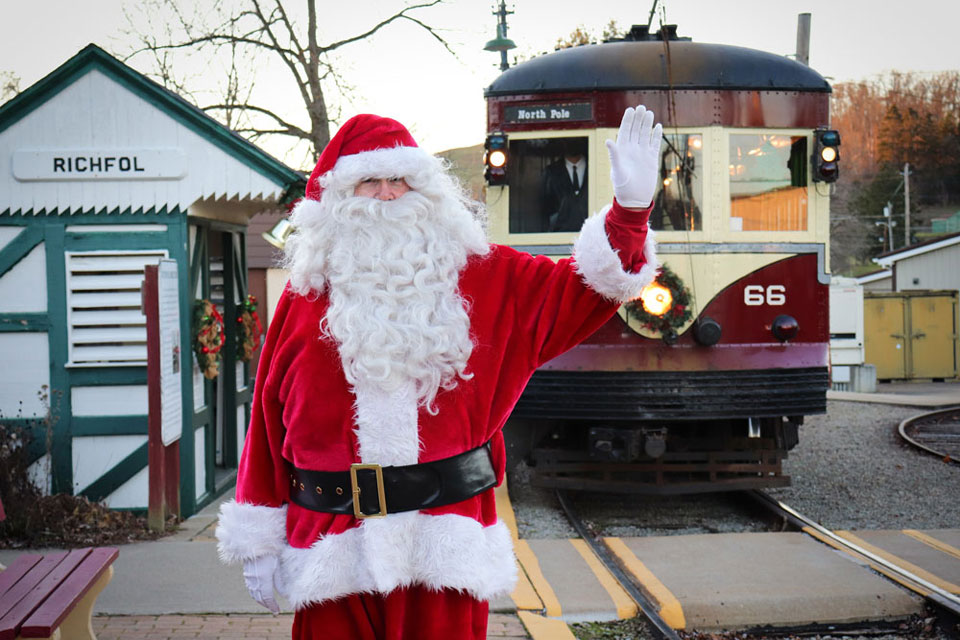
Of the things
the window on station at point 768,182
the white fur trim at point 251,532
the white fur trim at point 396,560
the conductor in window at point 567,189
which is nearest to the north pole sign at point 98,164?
the conductor in window at point 567,189

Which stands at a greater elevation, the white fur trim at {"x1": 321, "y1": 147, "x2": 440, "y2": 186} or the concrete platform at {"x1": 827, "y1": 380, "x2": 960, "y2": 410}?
the white fur trim at {"x1": 321, "y1": 147, "x2": 440, "y2": 186}

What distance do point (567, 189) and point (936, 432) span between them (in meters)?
7.47

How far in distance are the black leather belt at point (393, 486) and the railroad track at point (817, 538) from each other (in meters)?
2.17

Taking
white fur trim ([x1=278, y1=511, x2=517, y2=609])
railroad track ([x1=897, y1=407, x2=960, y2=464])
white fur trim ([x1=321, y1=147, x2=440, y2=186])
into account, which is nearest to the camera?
white fur trim ([x1=278, y1=511, x2=517, y2=609])

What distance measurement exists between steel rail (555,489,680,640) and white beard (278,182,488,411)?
2.37m

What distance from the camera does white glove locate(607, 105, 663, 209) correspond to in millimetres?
2510

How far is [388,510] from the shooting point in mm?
2547

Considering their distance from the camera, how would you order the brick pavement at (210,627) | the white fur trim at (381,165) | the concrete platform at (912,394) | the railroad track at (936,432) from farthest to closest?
the concrete platform at (912,394)
the railroad track at (936,432)
the brick pavement at (210,627)
the white fur trim at (381,165)

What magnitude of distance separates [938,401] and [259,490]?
14613 mm

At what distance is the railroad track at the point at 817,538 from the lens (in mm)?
4535

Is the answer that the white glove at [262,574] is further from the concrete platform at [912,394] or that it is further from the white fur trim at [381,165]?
the concrete platform at [912,394]

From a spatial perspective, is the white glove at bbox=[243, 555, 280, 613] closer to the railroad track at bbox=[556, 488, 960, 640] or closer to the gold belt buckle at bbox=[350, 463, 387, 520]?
the gold belt buckle at bbox=[350, 463, 387, 520]

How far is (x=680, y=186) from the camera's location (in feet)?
22.0

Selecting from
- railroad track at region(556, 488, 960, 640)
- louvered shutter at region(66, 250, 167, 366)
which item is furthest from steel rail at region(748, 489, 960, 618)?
louvered shutter at region(66, 250, 167, 366)
